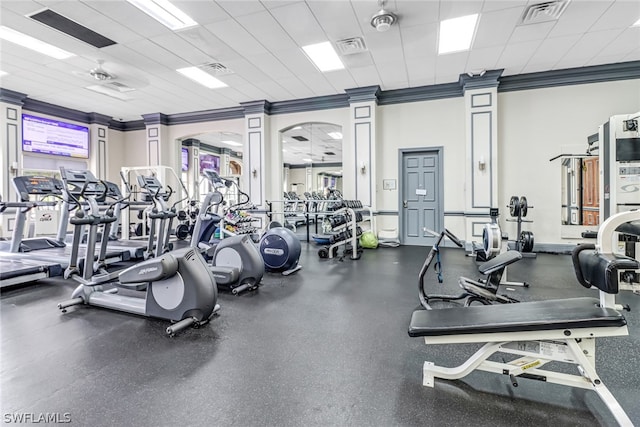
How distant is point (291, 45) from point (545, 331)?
499 cm

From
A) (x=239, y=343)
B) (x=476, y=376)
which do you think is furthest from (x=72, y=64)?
(x=476, y=376)

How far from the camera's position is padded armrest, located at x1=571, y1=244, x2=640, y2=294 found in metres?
1.59

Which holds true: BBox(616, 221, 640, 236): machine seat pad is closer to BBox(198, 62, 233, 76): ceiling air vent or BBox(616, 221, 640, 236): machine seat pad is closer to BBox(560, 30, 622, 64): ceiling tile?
BBox(560, 30, 622, 64): ceiling tile

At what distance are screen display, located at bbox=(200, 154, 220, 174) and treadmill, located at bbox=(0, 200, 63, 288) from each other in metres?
8.38

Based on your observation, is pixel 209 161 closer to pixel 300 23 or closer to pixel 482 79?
pixel 300 23

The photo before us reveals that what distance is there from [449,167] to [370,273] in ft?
11.8

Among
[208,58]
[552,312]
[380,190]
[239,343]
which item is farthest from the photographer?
[380,190]

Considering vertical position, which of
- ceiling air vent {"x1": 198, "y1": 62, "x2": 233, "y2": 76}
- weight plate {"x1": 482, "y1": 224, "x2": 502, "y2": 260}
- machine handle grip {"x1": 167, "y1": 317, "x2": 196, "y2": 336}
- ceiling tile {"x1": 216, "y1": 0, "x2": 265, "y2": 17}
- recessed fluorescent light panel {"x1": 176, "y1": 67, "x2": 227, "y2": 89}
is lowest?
machine handle grip {"x1": 167, "y1": 317, "x2": 196, "y2": 336}

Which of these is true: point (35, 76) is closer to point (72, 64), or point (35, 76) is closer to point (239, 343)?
point (72, 64)

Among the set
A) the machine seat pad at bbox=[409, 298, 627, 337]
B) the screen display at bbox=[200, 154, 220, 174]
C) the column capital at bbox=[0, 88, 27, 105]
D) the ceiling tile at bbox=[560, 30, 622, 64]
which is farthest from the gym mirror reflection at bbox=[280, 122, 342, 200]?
the machine seat pad at bbox=[409, 298, 627, 337]

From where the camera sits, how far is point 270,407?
1.63m

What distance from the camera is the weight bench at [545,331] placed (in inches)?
58.6

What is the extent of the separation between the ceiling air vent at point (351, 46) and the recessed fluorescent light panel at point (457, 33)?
117 cm

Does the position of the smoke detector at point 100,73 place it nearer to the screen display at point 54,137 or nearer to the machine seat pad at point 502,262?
the screen display at point 54,137
